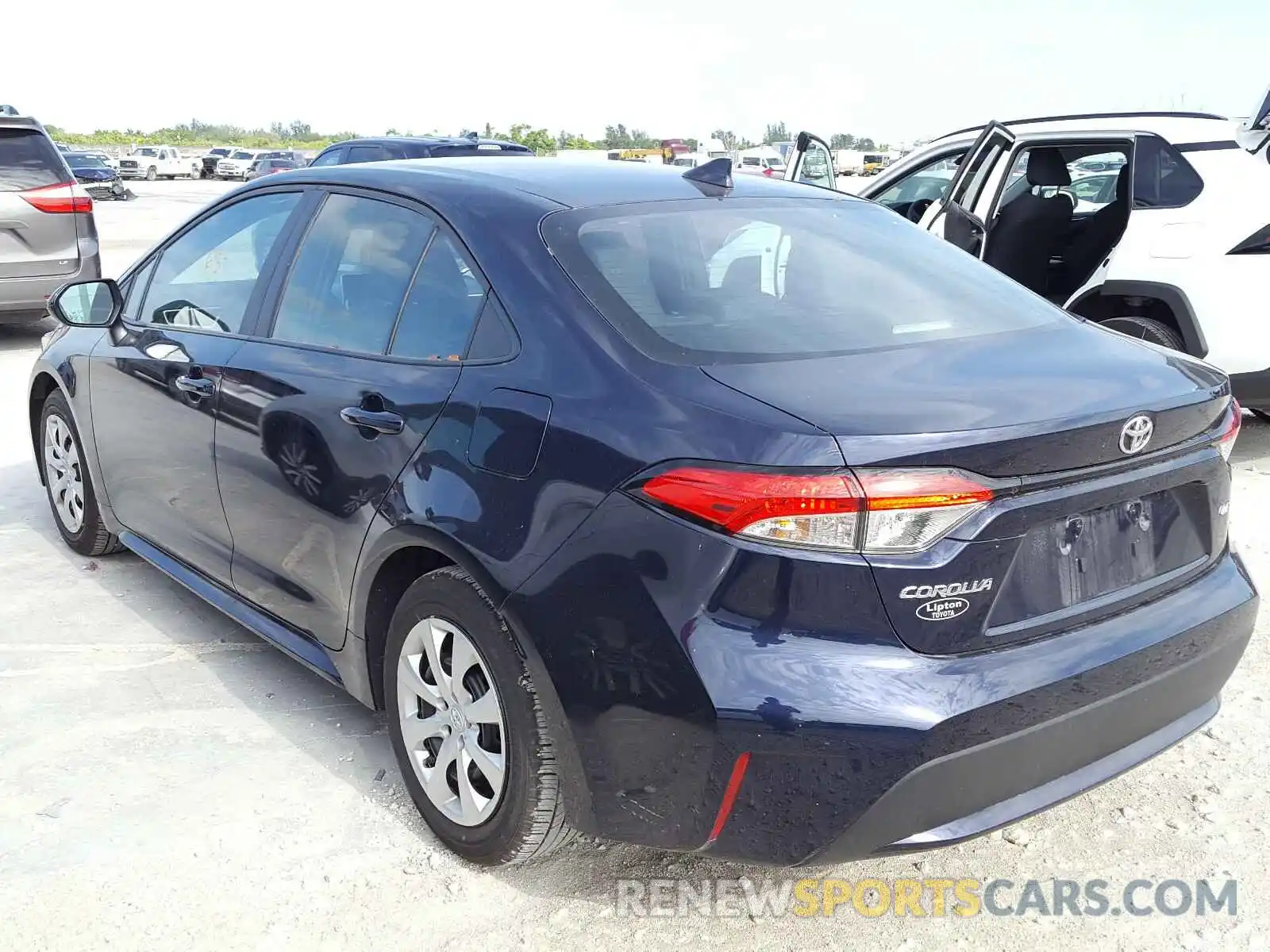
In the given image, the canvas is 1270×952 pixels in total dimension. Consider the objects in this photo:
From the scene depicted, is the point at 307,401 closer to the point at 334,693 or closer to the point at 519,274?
the point at 519,274

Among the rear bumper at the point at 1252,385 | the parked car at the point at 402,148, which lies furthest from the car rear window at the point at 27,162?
the rear bumper at the point at 1252,385

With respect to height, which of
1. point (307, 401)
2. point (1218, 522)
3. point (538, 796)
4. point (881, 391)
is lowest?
point (538, 796)

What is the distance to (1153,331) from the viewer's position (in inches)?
229

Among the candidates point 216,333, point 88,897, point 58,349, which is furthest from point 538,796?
point 58,349

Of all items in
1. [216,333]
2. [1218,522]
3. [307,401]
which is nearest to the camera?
[1218,522]

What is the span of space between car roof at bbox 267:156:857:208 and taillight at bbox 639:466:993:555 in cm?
111

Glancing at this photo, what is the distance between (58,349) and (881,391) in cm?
371

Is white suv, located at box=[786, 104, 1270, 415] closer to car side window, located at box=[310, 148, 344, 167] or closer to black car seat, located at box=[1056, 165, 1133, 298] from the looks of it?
black car seat, located at box=[1056, 165, 1133, 298]

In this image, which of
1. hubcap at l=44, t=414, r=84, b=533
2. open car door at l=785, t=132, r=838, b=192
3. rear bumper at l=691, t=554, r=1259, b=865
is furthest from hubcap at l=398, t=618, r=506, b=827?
open car door at l=785, t=132, r=838, b=192

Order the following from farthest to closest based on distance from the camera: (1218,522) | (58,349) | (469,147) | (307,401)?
(469,147)
(58,349)
(307,401)
(1218,522)

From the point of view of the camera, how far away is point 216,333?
368 cm

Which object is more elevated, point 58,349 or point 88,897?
point 58,349

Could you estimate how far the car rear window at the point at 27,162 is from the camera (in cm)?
941

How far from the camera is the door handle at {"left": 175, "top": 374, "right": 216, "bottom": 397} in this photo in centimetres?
358
